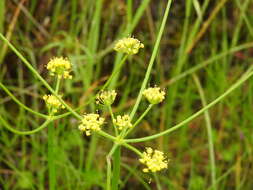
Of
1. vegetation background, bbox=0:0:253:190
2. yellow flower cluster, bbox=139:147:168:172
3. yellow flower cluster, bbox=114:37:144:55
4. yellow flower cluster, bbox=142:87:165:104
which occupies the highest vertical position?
vegetation background, bbox=0:0:253:190

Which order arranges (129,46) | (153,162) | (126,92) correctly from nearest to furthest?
(153,162), (129,46), (126,92)

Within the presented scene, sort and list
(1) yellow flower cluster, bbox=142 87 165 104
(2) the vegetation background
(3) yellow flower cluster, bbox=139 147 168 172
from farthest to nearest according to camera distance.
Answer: (2) the vegetation background < (1) yellow flower cluster, bbox=142 87 165 104 < (3) yellow flower cluster, bbox=139 147 168 172

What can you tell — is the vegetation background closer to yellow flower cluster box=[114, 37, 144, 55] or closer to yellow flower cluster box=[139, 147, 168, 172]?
yellow flower cluster box=[114, 37, 144, 55]

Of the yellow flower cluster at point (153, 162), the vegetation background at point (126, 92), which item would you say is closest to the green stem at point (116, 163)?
the yellow flower cluster at point (153, 162)

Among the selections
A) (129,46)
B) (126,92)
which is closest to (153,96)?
(129,46)

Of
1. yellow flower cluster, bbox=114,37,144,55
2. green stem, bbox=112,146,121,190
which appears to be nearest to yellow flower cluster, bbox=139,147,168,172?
green stem, bbox=112,146,121,190

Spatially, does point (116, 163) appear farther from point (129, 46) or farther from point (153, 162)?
point (129, 46)

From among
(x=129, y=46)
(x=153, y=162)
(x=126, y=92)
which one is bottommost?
(x=153, y=162)

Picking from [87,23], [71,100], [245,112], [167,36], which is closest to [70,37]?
[87,23]

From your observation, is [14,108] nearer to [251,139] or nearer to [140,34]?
[140,34]
